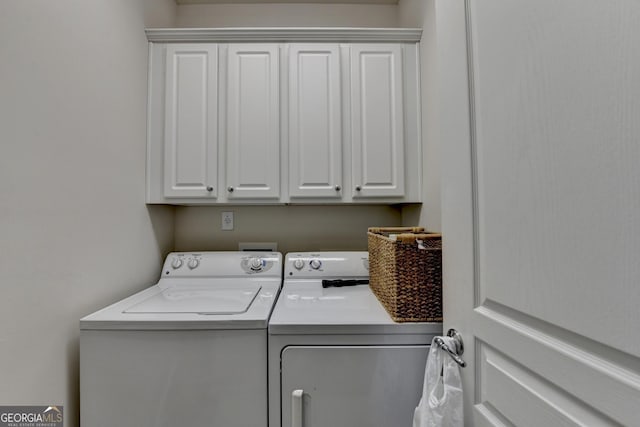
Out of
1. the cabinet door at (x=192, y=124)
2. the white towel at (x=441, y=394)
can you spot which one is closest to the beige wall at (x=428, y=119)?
the white towel at (x=441, y=394)

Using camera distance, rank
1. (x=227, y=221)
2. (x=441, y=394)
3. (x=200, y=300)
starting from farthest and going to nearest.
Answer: (x=227, y=221)
(x=200, y=300)
(x=441, y=394)

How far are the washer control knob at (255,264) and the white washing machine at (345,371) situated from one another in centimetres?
66

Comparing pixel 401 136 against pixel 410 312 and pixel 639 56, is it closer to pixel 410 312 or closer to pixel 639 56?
pixel 410 312

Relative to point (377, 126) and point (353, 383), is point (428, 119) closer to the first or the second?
point (377, 126)

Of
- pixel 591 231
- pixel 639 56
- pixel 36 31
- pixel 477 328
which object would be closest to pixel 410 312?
pixel 477 328

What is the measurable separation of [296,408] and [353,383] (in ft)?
0.69

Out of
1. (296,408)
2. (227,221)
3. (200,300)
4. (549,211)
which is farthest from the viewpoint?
(227,221)

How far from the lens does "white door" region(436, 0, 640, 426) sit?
36cm

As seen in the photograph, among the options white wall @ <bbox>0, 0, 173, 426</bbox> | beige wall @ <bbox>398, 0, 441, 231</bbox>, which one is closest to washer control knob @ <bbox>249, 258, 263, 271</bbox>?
white wall @ <bbox>0, 0, 173, 426</bbox>

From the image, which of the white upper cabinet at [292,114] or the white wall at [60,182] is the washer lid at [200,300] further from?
the white upper cabinet at [292,114]

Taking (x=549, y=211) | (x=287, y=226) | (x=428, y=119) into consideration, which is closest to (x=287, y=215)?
(x=287, y=226)

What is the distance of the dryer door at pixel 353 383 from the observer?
948 mm

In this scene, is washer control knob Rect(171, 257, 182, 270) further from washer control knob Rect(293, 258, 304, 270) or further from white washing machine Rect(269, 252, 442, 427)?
white washing machine Rect(269, 252, 442, 427)

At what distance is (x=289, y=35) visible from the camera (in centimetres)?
161
